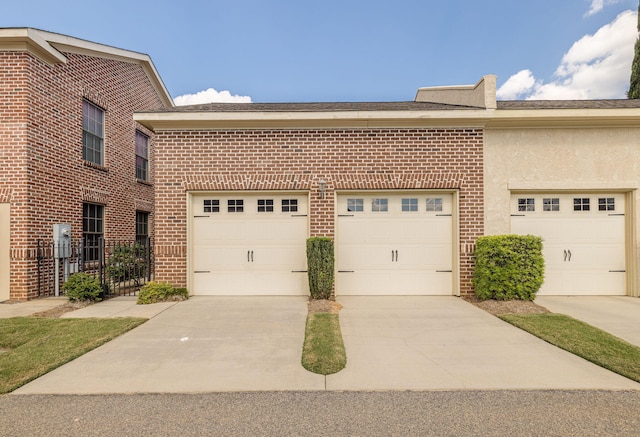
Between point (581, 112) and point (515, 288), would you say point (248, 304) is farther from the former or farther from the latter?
point (581, 112)

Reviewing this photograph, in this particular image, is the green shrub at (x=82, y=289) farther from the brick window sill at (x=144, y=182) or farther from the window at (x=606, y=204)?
the window at (x=606, y=204)

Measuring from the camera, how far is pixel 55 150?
9.03 meters

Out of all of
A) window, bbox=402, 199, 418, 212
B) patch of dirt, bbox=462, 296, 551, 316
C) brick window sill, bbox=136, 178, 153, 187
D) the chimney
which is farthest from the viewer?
brick window sill, bbox=136, 178, 153, 187

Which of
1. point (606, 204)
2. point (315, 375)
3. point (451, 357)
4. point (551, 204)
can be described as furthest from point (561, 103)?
point (315, 375)

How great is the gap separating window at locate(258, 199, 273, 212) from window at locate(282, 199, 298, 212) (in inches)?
12.8

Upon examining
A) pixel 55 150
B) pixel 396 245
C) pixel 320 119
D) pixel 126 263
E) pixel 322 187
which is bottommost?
pixel 126 263

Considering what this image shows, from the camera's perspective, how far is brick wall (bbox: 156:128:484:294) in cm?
805

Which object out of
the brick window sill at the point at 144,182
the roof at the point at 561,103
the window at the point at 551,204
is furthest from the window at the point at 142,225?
the window at the point at 551,204

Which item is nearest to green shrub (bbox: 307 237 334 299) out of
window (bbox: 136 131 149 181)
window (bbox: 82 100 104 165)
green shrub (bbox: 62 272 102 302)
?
green shrub (bbox: 62 272 102 302)

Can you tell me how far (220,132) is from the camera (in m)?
8.17

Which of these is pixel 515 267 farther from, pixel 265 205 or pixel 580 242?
pixel 265 205

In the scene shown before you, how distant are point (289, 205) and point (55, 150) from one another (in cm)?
664

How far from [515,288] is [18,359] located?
8631 mm

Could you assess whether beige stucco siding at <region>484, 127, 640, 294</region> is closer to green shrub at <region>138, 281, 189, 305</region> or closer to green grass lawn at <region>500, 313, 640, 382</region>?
green grass lawn at <region>500, 313, 640, 382</region>
